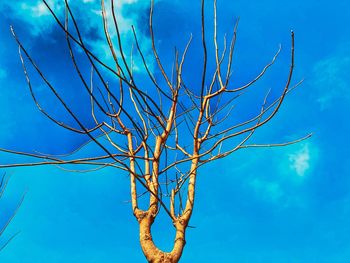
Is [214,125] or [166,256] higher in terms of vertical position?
[214,125]

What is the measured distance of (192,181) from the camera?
2.28 meters

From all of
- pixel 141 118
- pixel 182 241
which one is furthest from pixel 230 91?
pixel 182 241

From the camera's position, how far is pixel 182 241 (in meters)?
1.96

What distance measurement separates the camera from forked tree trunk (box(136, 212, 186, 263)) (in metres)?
1.82

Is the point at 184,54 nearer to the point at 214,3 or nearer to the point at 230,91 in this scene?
the point at 230,91

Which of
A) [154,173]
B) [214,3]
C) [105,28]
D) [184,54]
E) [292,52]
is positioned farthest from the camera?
[184,54]

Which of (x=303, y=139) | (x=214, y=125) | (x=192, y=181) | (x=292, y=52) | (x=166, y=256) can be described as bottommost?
(x=166, y=256)

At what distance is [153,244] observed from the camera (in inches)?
74.5

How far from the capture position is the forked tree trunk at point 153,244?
182cm

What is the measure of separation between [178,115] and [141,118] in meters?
0.34

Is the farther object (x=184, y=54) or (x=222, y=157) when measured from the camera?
(x=184, y=54)

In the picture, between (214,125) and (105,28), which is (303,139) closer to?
(214,125)

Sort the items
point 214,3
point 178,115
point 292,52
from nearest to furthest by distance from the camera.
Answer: point 292,52 → point 214,3 → point 178,115

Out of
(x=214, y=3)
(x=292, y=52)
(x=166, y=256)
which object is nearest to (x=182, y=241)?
(x=166, y=256)
